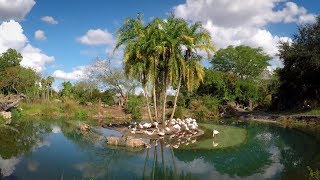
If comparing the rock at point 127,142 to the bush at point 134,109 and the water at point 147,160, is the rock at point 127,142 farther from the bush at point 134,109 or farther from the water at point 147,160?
the bush at point 134,109

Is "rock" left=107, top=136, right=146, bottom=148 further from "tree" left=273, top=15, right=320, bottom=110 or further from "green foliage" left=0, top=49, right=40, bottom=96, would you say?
"green foliage" left=0, top=49, right=40, bottom=96

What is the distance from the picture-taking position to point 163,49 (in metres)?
27.0

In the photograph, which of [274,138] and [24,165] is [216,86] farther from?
[24,165]

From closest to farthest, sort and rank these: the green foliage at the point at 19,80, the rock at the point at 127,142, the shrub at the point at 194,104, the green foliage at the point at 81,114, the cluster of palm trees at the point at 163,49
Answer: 1. the rock at the point at 127,142
2. the cluster of palm trees at the point at 163,49
3. the green foliage at the point at 81,114
4. the shrub at the point at 194,104
5. the green foliage at the point at 19,80

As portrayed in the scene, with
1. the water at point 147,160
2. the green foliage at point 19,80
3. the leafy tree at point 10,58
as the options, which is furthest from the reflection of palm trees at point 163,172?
the leafy tree at point 10,58

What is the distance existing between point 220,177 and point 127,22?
17253 mm

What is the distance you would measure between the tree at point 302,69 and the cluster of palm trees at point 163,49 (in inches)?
783

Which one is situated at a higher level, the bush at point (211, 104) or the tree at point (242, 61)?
the tree at point (242, 61)

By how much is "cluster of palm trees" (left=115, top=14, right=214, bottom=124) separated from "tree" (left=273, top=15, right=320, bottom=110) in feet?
65.2

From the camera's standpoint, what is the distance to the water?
1524 cm

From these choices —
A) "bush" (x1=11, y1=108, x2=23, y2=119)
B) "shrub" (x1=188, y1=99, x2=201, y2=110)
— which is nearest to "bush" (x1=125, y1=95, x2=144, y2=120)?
"shrub" (x1=188, y1=99, x2=201, y2=110)

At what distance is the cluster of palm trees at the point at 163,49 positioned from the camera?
2745 centimetres

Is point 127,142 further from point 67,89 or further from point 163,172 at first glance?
point 67,89

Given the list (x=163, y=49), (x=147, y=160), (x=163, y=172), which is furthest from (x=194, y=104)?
(x=163, y=172)
